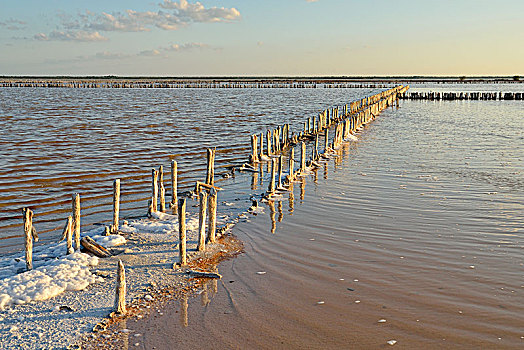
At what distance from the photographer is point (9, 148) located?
2236 centimetres

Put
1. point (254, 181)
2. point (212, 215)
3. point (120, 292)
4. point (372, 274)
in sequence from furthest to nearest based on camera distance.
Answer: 1. point (254, 181)
2. point (212, 215)
3. point (372, 274)
4. point (120, 292)

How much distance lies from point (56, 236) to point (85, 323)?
492 centimetres

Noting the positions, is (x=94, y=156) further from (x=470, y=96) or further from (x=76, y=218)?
(x=470, y=96)

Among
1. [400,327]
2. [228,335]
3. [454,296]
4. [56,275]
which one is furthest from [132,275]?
[454,296]

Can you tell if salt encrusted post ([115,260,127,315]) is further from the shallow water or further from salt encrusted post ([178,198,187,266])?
salt encrusted post ([178,198,187,266])

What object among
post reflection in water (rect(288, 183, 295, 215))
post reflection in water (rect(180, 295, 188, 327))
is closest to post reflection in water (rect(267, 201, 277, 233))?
post reflection in water (rect(288, 183, 295, 215))

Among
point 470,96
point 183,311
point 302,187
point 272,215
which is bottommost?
point 183,311

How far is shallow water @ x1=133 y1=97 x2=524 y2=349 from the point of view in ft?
21.2

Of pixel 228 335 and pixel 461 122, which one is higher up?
pixel 461 122

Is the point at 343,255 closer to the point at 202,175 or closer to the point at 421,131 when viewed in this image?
the point at 202,175

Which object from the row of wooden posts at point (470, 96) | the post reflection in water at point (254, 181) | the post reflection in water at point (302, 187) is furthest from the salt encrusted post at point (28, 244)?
the row of wooden posts at point (470, 96)

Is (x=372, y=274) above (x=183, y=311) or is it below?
above

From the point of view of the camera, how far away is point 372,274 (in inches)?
328

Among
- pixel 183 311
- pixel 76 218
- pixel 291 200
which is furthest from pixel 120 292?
pixel 291 200
